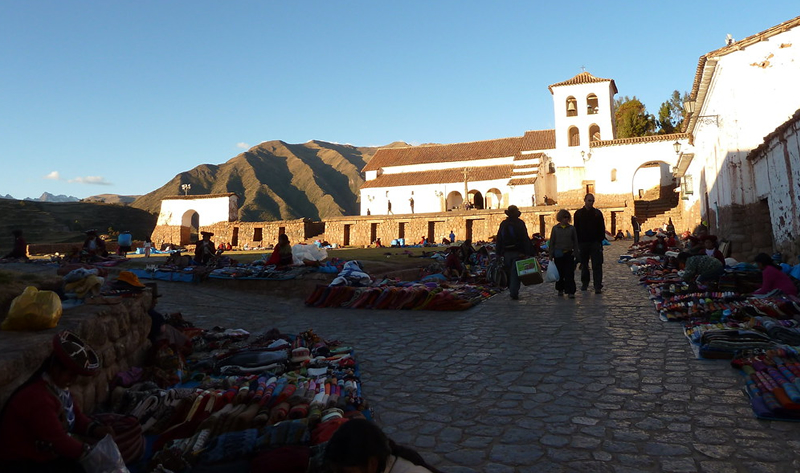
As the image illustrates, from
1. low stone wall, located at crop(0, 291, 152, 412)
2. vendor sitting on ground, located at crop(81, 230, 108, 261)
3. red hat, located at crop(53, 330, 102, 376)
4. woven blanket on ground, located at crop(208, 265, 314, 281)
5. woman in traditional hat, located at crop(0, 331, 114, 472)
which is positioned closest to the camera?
woman in traditional hat, located at crop(0, 331, 114, 472)

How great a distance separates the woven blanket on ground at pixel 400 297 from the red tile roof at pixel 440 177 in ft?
105

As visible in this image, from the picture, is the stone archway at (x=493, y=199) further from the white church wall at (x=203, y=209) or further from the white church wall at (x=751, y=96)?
the white church wall at (x=751, y=96)

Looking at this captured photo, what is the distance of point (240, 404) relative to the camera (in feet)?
13.7

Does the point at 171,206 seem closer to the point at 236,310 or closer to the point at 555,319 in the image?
the point at 236,310

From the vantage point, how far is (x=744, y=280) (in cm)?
819

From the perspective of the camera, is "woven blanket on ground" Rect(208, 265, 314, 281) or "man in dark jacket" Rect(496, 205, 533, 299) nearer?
"man in dark jacket" Rect(496, 205, 533, 299)

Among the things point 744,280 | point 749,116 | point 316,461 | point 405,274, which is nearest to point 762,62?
point 749,116

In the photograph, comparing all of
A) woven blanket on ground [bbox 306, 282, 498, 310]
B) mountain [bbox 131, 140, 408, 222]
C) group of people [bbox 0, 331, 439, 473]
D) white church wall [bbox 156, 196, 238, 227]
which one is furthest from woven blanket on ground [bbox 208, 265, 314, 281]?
mountain [bbox 131, 140, 408, 222]

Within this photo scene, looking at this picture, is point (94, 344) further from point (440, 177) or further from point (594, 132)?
point (594, 132)

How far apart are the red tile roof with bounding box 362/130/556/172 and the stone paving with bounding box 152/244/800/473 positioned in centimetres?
3797

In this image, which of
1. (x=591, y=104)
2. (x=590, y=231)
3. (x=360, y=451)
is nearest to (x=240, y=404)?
(x=360, y=451)

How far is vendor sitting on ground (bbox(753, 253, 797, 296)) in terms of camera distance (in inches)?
285

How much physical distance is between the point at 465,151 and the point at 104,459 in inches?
1789

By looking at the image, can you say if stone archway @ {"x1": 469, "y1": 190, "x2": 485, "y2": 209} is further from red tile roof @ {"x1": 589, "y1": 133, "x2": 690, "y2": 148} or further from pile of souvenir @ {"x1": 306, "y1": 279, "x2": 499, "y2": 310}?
pile of souvenir @ {"x1": 306, "y1": 279, "x2": 499, "y2": 310}
